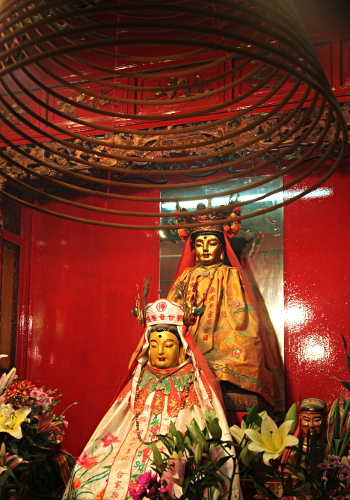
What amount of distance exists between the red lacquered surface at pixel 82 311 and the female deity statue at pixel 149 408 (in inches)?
35.6

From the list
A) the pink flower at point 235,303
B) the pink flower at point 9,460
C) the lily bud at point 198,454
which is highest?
the pink flower at point 235,303

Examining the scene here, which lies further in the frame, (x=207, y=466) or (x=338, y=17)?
(x=338, y=17)

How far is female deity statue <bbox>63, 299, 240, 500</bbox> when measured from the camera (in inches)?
129

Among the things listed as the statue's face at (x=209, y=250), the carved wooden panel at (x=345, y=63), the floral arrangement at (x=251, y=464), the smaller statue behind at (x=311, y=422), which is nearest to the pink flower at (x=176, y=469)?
the floral arrangement at (x=251, y=464)

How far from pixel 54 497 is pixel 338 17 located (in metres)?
3.58

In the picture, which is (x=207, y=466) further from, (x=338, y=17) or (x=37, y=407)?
(x=338, y=17)

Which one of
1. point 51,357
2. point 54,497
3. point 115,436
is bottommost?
point 54,497

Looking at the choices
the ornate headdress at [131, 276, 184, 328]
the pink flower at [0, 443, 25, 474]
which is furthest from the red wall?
the pink flower at [0, 443, 25, 474]

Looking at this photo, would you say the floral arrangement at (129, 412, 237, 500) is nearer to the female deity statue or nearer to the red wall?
the female deity statue

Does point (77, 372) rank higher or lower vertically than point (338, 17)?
lower

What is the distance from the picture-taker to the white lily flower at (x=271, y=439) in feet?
7.04

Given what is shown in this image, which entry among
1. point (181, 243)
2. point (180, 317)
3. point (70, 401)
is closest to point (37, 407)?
point (180, 317)

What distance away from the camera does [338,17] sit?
14.4ft

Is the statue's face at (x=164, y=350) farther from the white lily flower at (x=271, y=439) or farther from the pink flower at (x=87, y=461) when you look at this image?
the white lily flower at (x=271, y=439)
